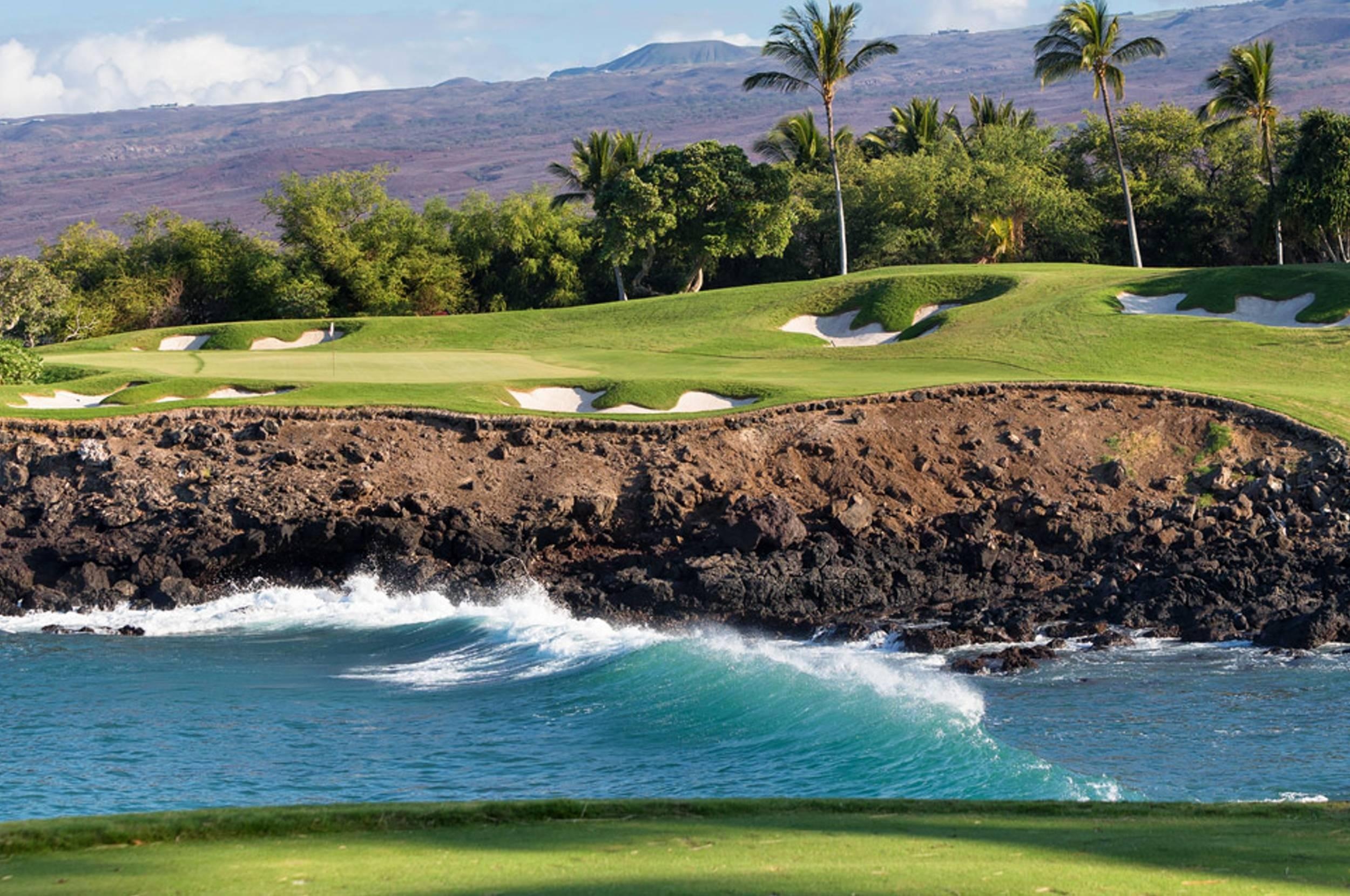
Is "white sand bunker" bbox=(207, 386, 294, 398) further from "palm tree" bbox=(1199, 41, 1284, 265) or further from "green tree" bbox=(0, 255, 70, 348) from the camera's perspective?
"palm tree" bbox=(1199, 41, 1284, 265)

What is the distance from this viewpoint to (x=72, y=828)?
987 cm

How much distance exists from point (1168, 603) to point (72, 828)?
54.7ft

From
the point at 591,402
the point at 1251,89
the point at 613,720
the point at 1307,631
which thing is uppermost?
the point at 1251,89

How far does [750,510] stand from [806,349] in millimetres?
14395

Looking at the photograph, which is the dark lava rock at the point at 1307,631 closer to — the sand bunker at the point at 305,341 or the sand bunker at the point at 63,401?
the sand bunker at the point at 63,401

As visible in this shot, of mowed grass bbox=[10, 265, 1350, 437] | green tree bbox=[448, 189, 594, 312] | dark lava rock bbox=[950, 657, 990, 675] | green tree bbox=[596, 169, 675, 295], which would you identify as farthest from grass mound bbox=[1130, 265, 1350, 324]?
green tree bbox=[448, 189, 594, 312]

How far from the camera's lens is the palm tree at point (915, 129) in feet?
222

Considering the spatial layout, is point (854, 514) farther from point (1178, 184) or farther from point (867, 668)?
point (1178, 184)

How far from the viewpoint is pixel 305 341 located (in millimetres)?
45969

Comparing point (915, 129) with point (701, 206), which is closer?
point (701, 206)

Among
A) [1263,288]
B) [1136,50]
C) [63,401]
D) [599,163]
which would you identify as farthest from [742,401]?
[599,163]

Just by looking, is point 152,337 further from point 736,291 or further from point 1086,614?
point 1086,614

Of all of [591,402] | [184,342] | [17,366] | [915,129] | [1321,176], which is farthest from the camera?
[915,129]

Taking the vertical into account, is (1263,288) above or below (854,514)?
above
